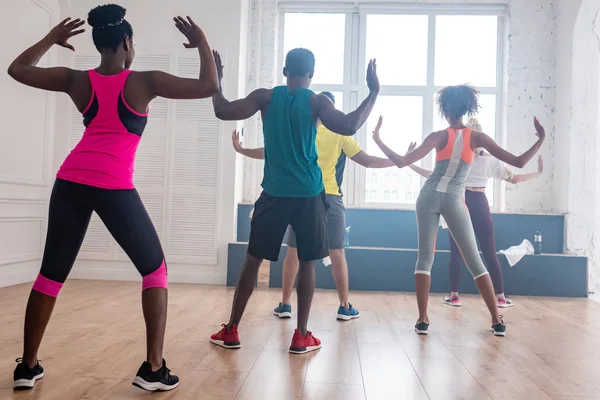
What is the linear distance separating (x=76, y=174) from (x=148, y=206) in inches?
141

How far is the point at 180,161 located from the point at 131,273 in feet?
3.89

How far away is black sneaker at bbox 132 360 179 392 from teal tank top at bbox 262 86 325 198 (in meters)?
0.94

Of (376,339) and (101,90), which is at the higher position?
(101,90)

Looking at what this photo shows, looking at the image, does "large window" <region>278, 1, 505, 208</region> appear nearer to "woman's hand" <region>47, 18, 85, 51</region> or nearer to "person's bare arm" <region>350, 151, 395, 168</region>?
"person's bare arm" <region>350, 151, 395, 168</region>

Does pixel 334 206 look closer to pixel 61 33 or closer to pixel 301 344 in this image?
pixel 301 344

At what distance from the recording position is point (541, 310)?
167 inches

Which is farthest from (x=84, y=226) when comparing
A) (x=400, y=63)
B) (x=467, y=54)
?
(x=467, y=54)

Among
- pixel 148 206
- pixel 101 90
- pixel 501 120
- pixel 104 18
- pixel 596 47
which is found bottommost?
pixel 148 206

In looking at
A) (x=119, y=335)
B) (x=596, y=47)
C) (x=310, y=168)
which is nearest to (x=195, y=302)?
(x=119, y=335)

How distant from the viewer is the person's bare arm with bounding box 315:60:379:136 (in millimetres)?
2252

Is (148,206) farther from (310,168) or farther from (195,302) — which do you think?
(310,168)

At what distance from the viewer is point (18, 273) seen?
4.75 meters

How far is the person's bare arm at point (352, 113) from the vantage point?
2.25 meters

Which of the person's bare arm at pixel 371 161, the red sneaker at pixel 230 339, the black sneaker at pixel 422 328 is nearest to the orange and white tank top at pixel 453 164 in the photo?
the person's bare arm at pixel 371 161
